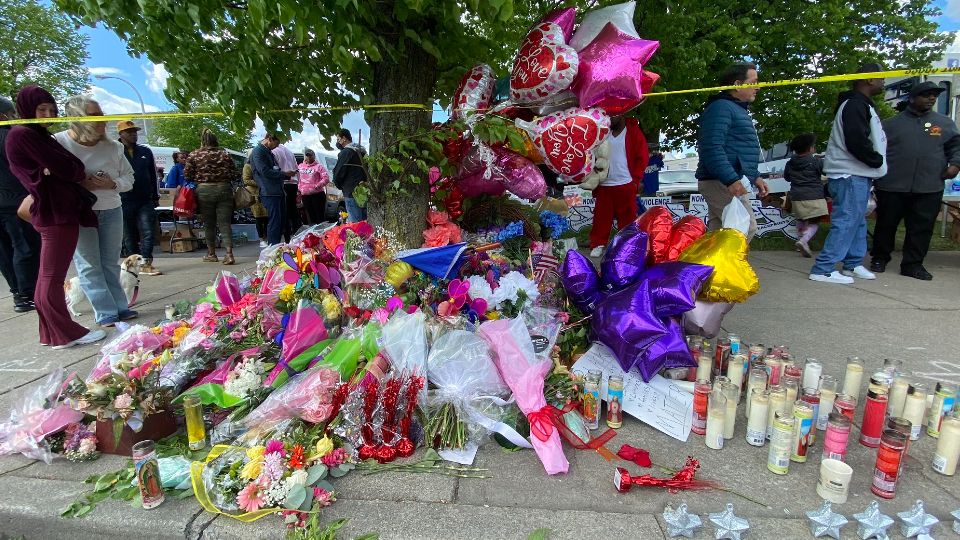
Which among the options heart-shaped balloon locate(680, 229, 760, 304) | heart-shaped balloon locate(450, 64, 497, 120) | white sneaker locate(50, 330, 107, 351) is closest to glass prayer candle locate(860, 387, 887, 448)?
heart-shaped balloon locate(680, 229, 760, 304)

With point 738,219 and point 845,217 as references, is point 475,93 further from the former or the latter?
point 845,217

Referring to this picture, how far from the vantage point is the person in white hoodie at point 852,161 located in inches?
182

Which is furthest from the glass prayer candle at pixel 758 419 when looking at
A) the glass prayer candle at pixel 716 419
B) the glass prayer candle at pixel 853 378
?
the glass prayer candle at pixel 853 378

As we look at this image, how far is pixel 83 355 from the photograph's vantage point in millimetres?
3410

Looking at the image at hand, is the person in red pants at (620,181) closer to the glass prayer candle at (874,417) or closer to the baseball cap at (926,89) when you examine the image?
the baseball cap at (926,89)

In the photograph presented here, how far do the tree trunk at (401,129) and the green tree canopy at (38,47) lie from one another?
86.3 ft

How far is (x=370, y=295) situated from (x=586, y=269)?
51.5 inches

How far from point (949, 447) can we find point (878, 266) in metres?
4.66

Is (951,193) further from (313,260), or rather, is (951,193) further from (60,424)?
(60,424)

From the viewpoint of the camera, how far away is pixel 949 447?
198 cm

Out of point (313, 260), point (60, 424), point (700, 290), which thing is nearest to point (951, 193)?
point (700, 290)

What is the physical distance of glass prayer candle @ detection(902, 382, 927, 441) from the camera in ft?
7.32

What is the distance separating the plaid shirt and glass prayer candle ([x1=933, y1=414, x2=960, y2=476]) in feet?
23.3

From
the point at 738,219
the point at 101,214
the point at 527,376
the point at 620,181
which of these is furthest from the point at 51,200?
the point at 620,181
